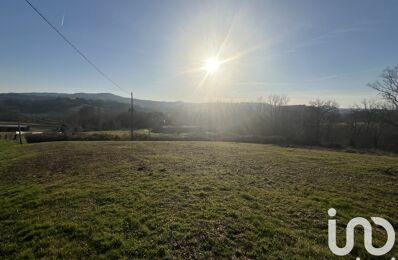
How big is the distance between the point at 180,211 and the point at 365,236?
520 cm

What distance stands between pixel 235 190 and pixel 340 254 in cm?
497

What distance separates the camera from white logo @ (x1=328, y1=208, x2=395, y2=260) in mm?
5684

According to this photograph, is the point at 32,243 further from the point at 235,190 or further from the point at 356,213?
the point at 356,213

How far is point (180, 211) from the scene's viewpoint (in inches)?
299

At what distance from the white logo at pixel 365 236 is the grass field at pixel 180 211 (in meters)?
0.15

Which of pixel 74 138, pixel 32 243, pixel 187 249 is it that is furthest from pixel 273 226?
pixel 74 138

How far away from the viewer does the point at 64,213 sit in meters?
7.49

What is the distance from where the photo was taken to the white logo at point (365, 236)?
5.68 metres

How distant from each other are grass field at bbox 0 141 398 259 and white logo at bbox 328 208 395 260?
151mm

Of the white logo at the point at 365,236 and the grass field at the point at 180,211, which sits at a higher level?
the grass field at the point at 180,211

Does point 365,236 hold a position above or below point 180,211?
below

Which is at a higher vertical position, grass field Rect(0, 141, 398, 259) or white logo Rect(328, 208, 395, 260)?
grass field Rect(0, 141, 398, 259)

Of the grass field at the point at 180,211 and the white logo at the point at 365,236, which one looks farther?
the white logo at the point at 365,236

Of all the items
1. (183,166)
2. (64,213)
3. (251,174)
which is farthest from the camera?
(183,166)
